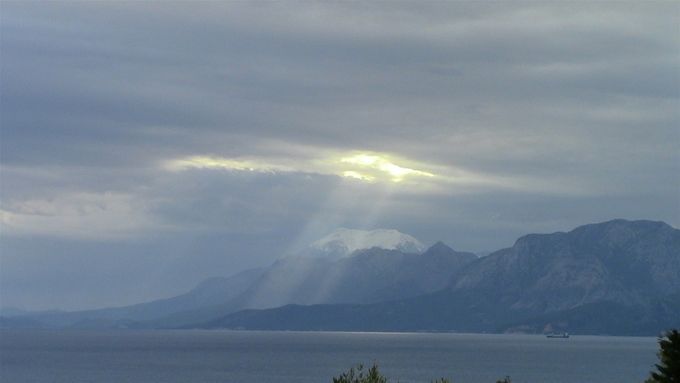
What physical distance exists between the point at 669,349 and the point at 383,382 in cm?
1587

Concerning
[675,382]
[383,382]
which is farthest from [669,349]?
[383,382]

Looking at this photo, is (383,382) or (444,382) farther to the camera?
(383,382)

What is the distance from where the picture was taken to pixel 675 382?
171 ft

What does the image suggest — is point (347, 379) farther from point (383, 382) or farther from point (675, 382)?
point (675, 382)

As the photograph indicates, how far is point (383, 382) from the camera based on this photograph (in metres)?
56.4

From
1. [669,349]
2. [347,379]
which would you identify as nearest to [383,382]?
[347,379]

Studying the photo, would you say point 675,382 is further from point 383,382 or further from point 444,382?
point 383,382

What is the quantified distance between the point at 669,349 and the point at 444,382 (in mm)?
12371

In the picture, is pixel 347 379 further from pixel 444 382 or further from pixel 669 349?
pixel 669 349

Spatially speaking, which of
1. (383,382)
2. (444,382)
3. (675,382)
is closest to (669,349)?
(675,382)

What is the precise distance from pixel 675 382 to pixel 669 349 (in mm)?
1881

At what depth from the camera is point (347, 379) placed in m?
55.1

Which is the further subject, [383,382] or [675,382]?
[383,382]
